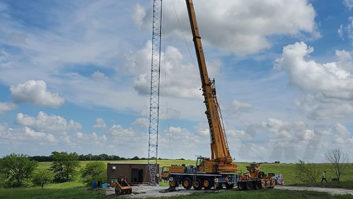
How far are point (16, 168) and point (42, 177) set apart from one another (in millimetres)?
7264

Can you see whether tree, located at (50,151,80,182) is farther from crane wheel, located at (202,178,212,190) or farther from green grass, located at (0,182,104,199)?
crane wheel, located at (202,178,212,190)

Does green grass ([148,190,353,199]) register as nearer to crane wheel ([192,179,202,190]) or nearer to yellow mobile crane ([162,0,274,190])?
yellow mobile crane ([162,0,274,190])

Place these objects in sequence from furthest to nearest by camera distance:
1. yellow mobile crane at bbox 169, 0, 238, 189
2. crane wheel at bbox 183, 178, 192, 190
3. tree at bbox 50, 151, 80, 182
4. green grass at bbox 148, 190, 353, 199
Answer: tree at bbox 50, 151, 80, 182, crane wheel at bbox 183, 178, 192, 190, yellow mobile crane at bbox 169, 0, 238, 189, green grass at bbox 148, 190, 353, 199

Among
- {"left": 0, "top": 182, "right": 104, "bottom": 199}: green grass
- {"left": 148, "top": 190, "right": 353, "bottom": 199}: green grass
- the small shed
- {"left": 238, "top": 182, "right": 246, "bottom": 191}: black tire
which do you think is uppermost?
the small shed

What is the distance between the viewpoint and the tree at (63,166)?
103 m

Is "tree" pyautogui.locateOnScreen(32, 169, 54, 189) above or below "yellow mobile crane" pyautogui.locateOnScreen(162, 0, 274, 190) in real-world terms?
below

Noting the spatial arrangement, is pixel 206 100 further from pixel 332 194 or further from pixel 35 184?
pixel 35 184

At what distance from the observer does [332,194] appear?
107ft

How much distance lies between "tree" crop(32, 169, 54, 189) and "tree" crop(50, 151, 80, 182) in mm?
7886

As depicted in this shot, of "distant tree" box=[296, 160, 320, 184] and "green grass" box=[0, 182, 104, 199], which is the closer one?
"green grass" box=[0, 182, 104, 199]

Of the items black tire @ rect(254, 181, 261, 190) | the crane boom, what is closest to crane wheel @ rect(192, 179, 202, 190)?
the crane boom

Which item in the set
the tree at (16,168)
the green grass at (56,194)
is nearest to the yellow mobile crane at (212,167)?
the green grass at (56,194)

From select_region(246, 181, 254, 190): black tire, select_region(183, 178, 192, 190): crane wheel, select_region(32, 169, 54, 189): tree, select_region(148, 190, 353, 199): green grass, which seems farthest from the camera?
select_region(32, 169, 54, 189): tree

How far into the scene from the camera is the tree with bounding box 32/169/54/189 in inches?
3600
